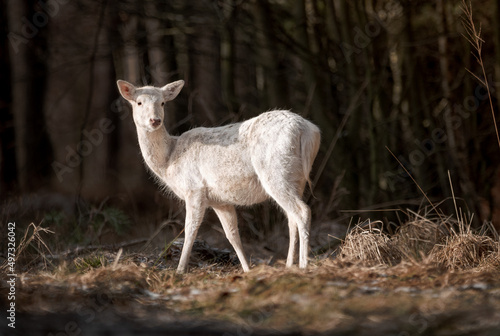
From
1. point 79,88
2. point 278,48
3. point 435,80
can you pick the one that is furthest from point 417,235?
point 79,88

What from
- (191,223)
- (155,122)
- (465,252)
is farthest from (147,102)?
(465,252)

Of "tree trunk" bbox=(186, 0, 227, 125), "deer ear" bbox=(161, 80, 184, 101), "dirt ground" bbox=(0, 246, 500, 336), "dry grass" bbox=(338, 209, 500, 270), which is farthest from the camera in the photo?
"tree trunk" bbox=(186, 0, 227, 125)

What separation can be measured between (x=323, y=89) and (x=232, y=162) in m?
4.76

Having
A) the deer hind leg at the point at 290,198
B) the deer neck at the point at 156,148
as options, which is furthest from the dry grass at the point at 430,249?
the deer neck at the point at 156,148

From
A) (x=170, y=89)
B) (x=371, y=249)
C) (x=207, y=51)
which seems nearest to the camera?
(x=371, y=249)

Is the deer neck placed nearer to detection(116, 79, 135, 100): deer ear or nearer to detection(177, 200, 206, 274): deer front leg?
detection(116, 79, 135, 100): deer ear

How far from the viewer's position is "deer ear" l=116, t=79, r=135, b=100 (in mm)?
6121

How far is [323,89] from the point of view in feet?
34.0

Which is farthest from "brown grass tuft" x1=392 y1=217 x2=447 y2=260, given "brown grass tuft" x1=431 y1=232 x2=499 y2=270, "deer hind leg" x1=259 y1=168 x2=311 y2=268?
"deer hind leg" x1=259 y1=168 x2=311 y2=268

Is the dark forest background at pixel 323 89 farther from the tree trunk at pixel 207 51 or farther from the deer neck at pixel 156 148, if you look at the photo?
the deer neck at pixel 156 148

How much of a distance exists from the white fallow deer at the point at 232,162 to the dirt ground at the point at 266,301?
735mm

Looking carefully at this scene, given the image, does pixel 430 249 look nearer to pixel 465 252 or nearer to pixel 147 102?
pixel 465 252

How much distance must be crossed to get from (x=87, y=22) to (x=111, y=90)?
186 centimetres

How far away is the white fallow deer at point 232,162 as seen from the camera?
18.7ft
